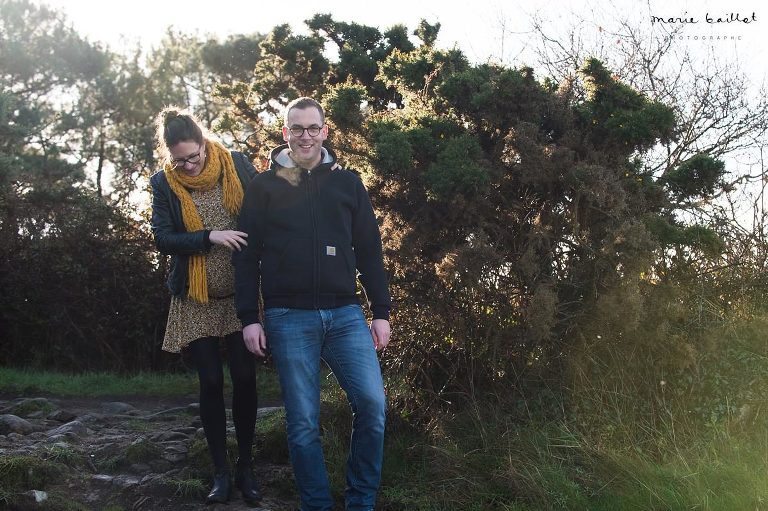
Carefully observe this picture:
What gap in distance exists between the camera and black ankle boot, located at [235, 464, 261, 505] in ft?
14.4

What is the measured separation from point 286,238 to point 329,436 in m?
1.66

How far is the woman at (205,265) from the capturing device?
4.23 m

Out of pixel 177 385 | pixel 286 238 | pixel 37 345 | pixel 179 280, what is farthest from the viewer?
pixel 37 345

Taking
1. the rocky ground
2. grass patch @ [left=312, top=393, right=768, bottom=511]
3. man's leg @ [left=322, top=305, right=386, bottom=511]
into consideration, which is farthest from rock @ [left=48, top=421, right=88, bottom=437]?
man's leg @ [left=322, top=305, right=386, bottom=511]

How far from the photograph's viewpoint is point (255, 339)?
394 centimetres

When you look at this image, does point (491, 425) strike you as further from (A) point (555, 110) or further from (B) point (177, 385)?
Result: (B) point (177, 385)

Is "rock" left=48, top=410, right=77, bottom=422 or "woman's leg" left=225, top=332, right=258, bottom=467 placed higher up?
"woman's leg" left=225, top=332, right=258, bottom=467

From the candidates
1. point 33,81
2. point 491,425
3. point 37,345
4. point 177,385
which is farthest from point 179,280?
point 33,81

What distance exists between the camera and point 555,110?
16.9 ft

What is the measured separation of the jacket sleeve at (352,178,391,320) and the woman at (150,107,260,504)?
0.66 metres

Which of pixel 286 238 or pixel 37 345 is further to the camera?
pixel 37 345

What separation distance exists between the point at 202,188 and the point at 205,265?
0.41 meters

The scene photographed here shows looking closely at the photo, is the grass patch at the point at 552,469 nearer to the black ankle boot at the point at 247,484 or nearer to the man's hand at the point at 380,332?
the black ankle boot at the point at 247,484

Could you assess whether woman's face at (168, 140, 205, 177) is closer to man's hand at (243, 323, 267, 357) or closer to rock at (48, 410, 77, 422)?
man's hand at (243, 323, 267, 357)
